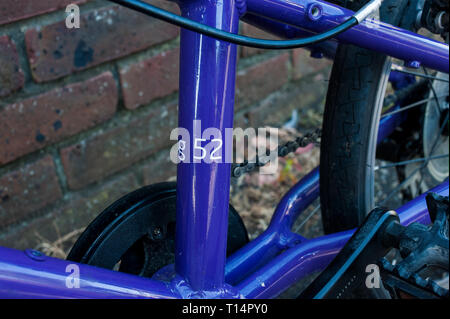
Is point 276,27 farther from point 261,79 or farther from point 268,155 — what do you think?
point 261,79

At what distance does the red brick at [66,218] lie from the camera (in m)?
1.16

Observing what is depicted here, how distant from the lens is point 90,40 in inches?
44.2

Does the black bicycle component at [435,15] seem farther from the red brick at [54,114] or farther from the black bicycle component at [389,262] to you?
the red brick at [54,114]

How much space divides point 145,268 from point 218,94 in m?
0.28

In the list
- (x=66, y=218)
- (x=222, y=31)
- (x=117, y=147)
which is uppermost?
(x=222, y=31)

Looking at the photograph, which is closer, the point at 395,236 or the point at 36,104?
the point at 395,236

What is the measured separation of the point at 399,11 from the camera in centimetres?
79

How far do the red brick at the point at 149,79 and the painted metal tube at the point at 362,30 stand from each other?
585mm

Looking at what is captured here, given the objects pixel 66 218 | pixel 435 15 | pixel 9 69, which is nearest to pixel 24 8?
pixel 9 69

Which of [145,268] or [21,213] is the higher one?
[145,268]

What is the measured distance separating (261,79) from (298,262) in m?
0.78

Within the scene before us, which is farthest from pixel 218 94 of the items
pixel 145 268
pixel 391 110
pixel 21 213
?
pixel 21 213
